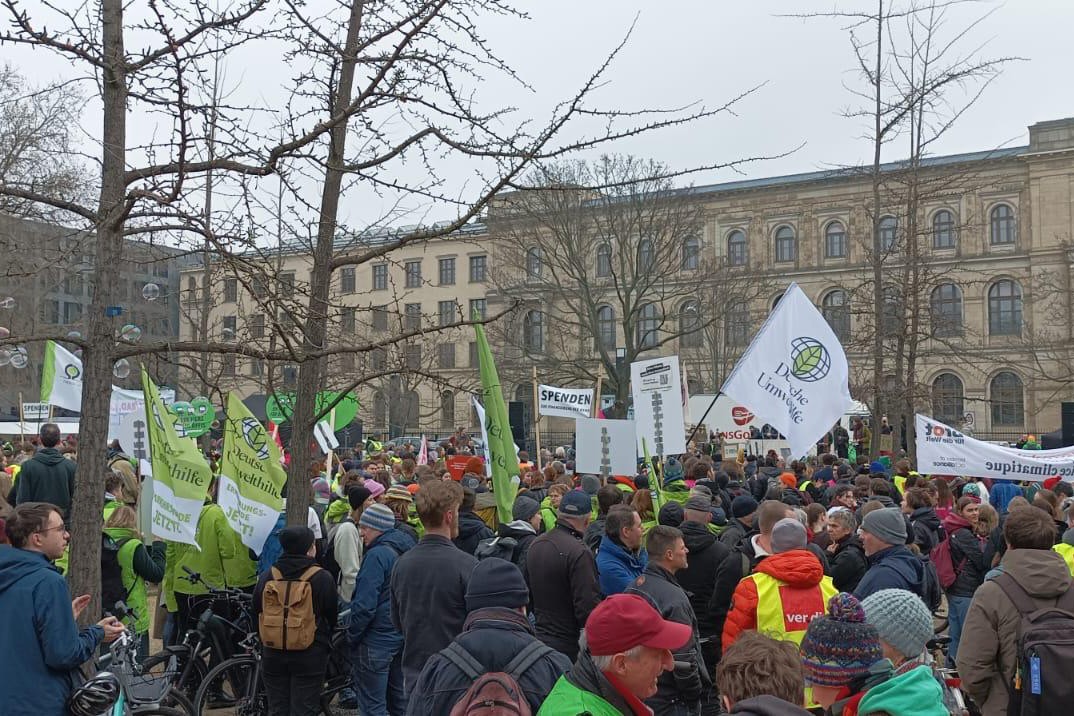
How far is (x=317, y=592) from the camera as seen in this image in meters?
6.60

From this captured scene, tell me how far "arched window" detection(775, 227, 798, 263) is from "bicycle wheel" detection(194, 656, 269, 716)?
5642cm

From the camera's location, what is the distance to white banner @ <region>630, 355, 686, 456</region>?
40.6 feet

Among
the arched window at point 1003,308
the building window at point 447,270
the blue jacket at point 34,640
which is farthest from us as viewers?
the building window at point 447,270

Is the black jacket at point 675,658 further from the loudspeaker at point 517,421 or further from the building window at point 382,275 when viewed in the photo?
the loudspeaker at point 517,421

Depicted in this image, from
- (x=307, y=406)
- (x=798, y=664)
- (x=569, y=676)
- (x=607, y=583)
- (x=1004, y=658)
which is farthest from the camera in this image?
(x=307, y=406)

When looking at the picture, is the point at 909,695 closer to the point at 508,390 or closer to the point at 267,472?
the point at 267,472

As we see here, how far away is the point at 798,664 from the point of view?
3111 mm

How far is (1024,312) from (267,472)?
5482cm

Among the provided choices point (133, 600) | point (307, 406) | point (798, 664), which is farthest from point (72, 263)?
point (798, 664)

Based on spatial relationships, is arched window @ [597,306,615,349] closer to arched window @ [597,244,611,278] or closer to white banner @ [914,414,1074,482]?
arched window @ [597,244,611,278]

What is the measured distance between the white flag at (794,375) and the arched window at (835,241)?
167ft

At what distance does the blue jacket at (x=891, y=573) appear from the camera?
613 cm

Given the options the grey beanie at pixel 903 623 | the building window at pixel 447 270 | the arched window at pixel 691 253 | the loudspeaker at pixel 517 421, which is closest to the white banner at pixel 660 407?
the grey beanie at pixel 903 623

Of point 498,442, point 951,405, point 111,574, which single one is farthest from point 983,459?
point 951,405
